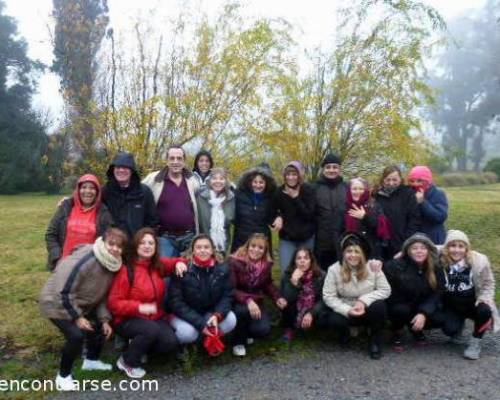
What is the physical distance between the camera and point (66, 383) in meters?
3.77

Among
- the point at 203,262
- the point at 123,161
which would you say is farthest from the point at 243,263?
the point at 123,161

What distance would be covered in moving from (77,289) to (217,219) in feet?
5.47

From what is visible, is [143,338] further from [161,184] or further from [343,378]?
[343,378]

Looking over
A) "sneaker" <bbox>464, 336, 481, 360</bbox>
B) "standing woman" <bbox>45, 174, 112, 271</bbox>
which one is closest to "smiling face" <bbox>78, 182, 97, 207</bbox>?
"standing woman" <bbox>45, 174, 112, 271</bbox>

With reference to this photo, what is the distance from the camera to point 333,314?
445 cm

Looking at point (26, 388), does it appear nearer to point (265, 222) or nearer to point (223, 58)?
point (265, 222)

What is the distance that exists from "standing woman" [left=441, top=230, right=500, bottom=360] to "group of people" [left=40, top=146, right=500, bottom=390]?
0.5 inches

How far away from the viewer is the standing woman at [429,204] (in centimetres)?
497

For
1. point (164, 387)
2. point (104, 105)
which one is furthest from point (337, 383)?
point (104, 105)

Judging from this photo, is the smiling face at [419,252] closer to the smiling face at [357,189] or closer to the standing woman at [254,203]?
the smiling face at [357,189]

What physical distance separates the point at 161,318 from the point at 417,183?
3.10 metres

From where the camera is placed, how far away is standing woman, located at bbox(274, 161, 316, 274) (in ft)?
16.4

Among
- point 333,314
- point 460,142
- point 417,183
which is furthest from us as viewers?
point 460,142

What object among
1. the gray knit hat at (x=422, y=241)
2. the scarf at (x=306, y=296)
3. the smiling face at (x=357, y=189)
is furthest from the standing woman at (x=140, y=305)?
the gray knit hat at (x=422, y=241)
